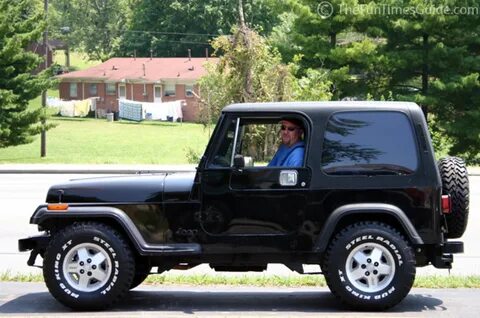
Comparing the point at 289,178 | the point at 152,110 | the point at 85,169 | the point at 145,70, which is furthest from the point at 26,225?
the point at 145,70

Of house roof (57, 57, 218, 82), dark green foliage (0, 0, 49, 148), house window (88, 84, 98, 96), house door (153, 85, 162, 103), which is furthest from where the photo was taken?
house window (88, 84, 98, 96)

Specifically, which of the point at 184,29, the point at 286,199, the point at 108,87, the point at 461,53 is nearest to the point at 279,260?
the point at 286,199

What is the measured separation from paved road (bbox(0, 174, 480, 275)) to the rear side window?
2855mm

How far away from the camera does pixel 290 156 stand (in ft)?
23.1

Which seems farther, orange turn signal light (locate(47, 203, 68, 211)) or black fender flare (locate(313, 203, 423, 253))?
orange turn signal light (locate(47, 203, 68, 211))

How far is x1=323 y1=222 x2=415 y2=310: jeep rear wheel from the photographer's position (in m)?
6.75

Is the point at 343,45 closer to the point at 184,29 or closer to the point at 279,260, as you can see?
the point at 279,260

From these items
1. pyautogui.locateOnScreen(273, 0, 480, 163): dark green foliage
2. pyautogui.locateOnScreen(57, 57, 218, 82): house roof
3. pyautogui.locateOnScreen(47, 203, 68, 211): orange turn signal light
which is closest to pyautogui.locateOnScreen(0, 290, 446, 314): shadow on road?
pyautogui.locateOnScreen(47, 203, 68, 211): orange turn signal light

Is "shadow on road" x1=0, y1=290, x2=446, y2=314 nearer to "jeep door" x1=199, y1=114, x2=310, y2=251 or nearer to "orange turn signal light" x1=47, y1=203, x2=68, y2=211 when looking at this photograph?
"jeep door" x1=199, y1=114, x2=310, y2=251

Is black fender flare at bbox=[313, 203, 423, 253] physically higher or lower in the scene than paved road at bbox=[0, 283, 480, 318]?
higher

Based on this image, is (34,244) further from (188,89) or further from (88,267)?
(188,89)

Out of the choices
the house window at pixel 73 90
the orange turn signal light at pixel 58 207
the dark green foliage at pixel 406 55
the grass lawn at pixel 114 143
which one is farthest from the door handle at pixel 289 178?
the house window at pixel 73 90

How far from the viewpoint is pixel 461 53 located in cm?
3706

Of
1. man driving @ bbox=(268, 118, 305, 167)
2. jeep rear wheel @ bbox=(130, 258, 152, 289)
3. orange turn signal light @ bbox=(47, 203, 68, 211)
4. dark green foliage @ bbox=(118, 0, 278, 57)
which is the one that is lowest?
jeep rear wheel @ bbox=(130, 258, 152, 289)
